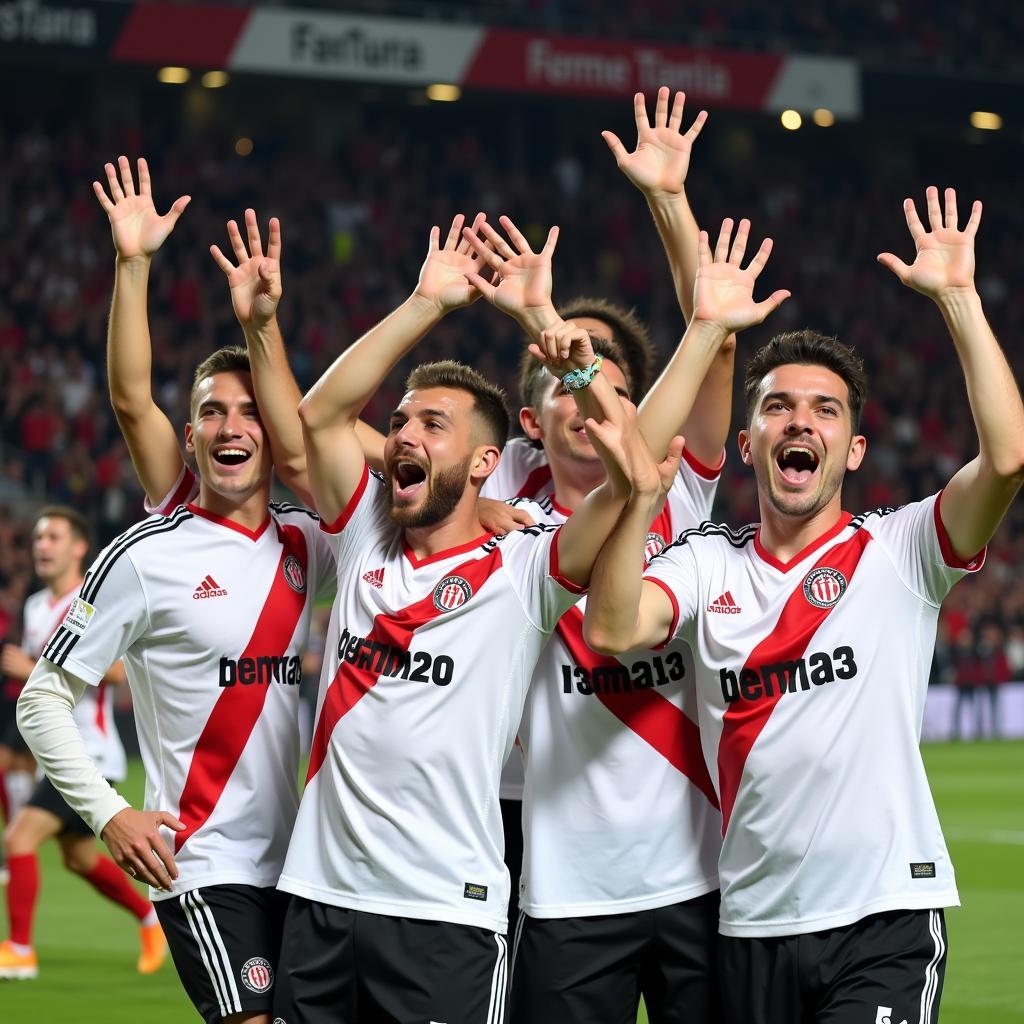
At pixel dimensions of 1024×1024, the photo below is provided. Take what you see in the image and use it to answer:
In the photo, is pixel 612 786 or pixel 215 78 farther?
pixel 215 78

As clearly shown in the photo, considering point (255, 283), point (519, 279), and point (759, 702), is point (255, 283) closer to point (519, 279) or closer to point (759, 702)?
point (519, 279)

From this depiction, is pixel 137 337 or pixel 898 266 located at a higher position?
pixel 898 266

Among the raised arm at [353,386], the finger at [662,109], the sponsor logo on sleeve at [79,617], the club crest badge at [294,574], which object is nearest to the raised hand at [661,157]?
the finger at [662,109]

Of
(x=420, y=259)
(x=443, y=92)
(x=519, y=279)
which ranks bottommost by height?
(x=519, y=279)

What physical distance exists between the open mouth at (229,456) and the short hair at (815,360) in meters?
1.41

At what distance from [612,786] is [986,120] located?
31.1 metres

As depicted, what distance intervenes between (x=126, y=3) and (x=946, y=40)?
15.9m

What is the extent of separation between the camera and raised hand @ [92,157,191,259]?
4.96m

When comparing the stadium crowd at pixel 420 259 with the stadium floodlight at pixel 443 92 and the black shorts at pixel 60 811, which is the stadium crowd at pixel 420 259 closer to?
the stadium floodlight at pixel 443 92

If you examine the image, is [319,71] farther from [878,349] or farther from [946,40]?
[946,40]

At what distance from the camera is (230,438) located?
480 centimetres

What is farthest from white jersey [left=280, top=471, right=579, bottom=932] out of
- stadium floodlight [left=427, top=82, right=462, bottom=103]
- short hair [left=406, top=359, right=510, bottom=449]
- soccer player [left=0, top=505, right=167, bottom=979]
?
stadium floodlight [left=427, top=82, right=462, bottom=103]

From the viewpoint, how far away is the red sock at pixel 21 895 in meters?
8.85

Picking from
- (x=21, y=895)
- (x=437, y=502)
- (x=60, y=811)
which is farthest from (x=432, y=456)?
(x=21, y=895)
